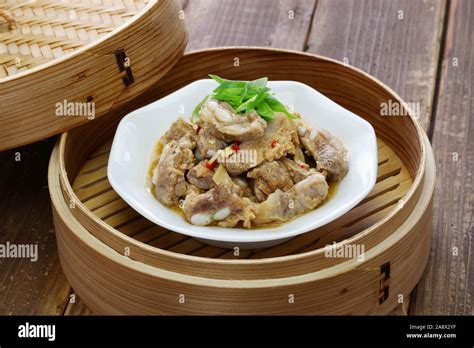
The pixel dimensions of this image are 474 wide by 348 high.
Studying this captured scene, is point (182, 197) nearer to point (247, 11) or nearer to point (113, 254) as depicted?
point (113, 254)

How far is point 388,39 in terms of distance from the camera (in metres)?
3.40

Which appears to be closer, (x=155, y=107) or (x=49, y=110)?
(x=49, y=110)

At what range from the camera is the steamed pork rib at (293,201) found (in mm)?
2246

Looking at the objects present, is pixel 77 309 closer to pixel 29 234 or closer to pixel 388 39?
pixel 29 234

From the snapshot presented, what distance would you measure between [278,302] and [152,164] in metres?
0.63

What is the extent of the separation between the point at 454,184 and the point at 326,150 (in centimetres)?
60

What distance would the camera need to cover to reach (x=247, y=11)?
11.7 feet

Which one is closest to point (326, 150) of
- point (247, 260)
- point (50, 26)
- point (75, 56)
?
point (247, 260)

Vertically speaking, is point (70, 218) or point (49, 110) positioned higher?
point (49, 110)

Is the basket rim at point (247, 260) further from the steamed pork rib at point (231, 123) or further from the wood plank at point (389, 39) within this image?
the wood plank at point (389, 39)

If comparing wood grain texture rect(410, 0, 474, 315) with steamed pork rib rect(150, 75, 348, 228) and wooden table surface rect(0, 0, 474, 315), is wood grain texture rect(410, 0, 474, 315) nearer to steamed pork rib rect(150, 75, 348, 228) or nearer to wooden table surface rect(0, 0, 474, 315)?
wooden table surface rect(0, 0, 474, 315)

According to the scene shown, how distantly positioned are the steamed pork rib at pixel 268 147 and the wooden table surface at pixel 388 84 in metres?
0.53

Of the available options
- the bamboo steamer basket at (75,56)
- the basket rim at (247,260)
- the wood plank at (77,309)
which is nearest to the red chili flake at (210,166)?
the basket rim at (247,260)

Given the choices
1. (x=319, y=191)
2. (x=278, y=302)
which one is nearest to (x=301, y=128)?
(x=319, y=191)
